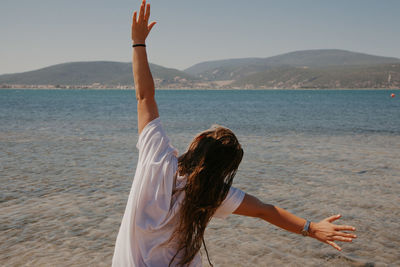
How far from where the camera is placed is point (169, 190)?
2.16 meters

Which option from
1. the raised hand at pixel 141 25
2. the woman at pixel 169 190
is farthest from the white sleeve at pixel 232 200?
the raised hand at pixel 141 25

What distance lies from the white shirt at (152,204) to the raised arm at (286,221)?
0.11 m

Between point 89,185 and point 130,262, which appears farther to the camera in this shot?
point 89,185

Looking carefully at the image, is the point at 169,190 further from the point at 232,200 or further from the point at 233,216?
the point at 233,216

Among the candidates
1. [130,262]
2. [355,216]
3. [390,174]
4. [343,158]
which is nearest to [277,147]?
[343,158]

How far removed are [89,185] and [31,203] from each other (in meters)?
1.77

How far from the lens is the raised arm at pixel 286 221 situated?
240 centimetres

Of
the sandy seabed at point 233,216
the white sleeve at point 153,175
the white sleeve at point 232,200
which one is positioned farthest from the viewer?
the sandy seabed at point 233,216

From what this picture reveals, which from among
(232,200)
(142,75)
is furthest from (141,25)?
(232,200)

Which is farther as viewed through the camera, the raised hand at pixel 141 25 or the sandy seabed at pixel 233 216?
the sandy seabed at pixel 233 216

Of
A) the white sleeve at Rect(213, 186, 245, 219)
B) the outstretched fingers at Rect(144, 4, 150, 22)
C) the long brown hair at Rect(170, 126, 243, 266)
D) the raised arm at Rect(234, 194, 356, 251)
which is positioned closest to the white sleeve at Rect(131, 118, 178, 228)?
the long brown hair at Rect(170, 126, 243, 266)

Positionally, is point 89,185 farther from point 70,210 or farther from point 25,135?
point 25,135

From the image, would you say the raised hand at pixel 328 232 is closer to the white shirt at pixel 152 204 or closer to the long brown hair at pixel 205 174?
the white shirt at pixel 152 204

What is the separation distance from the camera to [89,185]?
9141 millimetres
